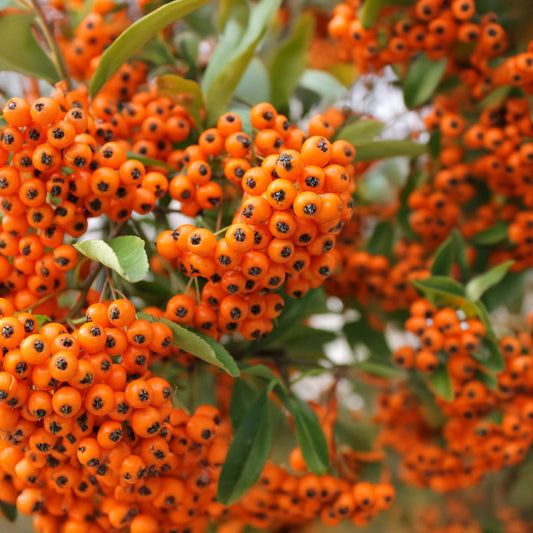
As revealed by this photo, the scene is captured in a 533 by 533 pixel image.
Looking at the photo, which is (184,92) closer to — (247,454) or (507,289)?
(247,454)

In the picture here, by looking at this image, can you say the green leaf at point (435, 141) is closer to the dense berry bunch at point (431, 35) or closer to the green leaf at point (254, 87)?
the dense berry bunch at point (431, 35)

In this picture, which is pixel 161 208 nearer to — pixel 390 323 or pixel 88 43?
pixel 88 43

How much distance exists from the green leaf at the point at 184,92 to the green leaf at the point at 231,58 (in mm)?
32

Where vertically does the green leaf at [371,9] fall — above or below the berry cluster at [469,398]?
above

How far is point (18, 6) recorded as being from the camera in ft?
4.24

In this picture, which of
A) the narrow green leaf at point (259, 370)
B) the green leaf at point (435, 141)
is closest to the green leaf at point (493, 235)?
the green leaf at point (435, 141)

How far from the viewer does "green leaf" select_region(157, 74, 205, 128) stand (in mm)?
1163

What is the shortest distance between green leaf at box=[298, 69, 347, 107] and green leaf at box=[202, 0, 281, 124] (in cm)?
38

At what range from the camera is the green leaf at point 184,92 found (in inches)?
45.8

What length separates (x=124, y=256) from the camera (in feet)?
3.12

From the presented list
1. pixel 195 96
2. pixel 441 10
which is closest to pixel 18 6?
pixel 195 96

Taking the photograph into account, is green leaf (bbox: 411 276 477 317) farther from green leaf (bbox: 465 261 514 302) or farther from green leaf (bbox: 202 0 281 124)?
green leaf (bbox: 202 0 281 124)

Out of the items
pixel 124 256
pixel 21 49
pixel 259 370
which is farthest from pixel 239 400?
pixel 21 49

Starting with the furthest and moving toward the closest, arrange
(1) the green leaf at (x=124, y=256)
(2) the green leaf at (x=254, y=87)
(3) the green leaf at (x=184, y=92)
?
(2) the green leaf at (x=254, y=87)
(3) the green leaf at (x=184, y=92)
(1) the green leaf at (x=124, y=256)
